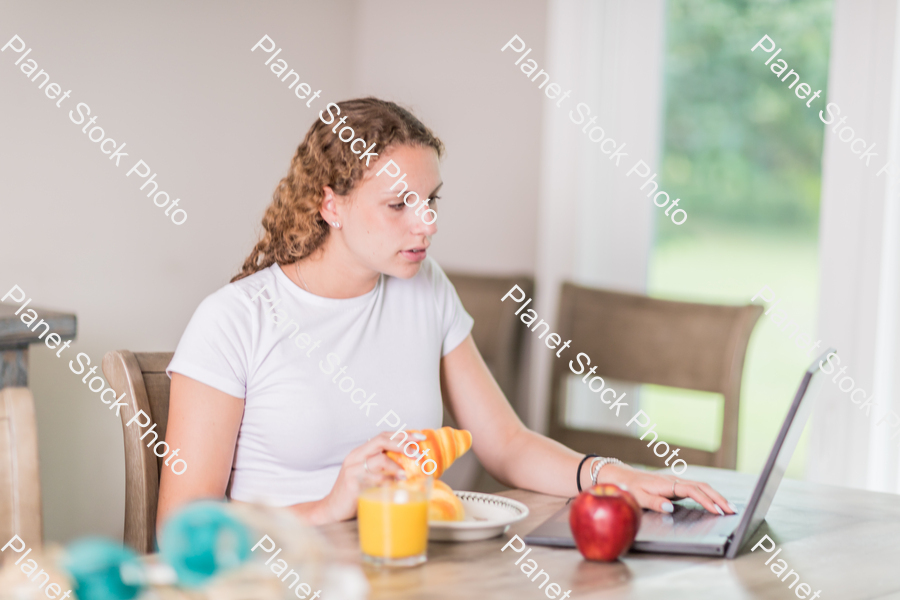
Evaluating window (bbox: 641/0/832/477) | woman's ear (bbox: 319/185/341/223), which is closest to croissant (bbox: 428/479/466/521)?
woman's ear (bbox: 319/185/341/223)

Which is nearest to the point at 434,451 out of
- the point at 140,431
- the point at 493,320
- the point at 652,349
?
the point at 140,431

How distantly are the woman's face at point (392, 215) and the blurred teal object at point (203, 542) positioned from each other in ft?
2.63

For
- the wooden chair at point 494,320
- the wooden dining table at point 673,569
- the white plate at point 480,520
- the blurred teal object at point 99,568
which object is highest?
the wooden chair at point 494,320

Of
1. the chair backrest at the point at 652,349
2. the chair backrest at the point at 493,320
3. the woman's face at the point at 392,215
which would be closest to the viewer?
the woman's face at the point at 392,215

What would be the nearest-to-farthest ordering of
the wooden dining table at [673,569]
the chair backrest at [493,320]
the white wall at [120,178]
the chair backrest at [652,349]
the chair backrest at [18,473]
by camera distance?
1. the wooden dining table at [673,569]
2. the chair backrest at [18,473]
3. the chair backrest at [652,349]
4. the white wall at [120,178]
5. the chair backrest at [493,320]

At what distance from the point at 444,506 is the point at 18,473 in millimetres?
502

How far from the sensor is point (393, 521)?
95 centimetres

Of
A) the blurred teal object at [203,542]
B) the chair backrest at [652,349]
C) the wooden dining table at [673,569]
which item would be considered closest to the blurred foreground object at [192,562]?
the blurred teal object at [203,542]

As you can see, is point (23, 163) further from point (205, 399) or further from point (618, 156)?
point (618, 156)

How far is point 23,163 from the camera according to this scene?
2160 mm

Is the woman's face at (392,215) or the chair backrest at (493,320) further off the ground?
the woman's face at (392,215)

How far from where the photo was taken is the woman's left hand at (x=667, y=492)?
1.21 m

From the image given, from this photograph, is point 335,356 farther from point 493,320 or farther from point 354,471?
point 493,320

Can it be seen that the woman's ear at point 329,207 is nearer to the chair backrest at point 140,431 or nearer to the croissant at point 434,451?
the chair backrest at point 140,431
